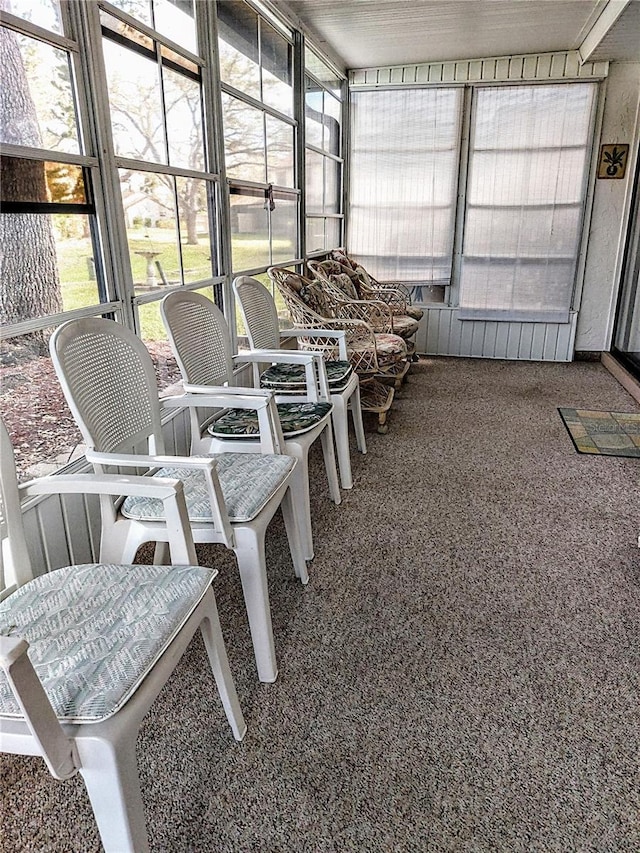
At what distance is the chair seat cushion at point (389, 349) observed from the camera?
12.0ft

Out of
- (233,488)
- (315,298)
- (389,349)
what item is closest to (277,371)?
(389,349)

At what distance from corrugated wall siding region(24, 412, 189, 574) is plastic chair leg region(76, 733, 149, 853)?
0.93 m

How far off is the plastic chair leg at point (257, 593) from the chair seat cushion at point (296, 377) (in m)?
1.29

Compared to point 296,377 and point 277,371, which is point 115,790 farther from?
point 277,371

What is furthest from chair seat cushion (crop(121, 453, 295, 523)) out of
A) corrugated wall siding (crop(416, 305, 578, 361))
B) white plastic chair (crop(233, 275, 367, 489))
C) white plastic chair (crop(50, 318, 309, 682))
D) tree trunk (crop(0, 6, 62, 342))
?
corrugated wall siding (crop(416, 305, 578, 361))

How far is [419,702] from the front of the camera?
1.63 metres

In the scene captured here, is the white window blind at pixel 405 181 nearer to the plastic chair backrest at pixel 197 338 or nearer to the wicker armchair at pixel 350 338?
the wicker armchair at pixel 350 338

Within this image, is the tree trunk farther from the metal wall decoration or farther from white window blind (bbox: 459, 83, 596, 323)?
the metal wall decoration

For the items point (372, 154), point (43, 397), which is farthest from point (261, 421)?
point (372, 154)

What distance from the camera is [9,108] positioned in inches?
65.1

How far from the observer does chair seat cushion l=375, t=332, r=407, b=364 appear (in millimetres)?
3656

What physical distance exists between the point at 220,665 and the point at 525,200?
519 cm

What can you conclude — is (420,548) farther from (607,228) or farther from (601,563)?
(607,228)

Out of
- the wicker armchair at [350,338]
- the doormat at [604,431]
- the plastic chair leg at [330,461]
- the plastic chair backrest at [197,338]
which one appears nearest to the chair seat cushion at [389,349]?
the wicker armchair at [350,338]
